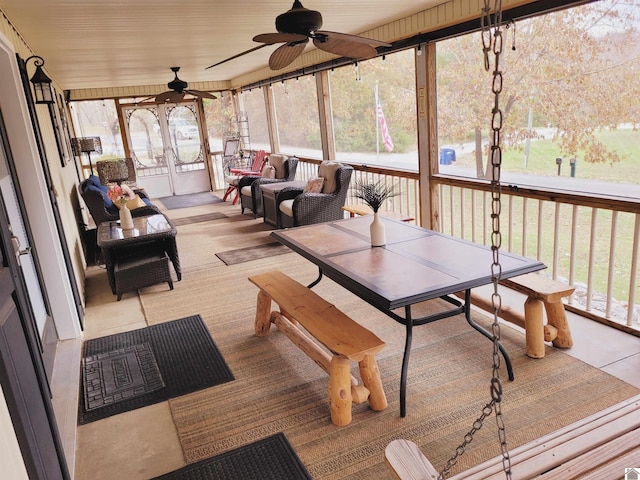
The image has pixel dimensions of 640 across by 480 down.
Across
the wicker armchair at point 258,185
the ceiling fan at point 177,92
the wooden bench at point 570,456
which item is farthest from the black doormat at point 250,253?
the wooden bench at point 570,456

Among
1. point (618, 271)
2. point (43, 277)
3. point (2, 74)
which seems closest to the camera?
point (2, 74)

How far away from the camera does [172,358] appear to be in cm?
326

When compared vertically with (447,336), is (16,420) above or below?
above

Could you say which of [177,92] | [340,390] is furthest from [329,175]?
[340,390]

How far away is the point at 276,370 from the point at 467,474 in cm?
169

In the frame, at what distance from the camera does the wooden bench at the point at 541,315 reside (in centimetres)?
281

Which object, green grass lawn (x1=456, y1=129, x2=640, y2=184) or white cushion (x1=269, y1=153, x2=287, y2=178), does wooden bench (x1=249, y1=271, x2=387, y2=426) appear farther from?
white cushion (x1=269, y1=153, x2=287, y2=178)

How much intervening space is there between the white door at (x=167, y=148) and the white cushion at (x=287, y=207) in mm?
5129

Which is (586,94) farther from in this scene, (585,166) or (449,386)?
(449,386)

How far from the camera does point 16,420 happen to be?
Answer: 1472mm

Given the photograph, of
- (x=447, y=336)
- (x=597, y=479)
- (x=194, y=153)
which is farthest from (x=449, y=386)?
(x=194, y=153)

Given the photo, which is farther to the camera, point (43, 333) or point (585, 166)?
point (585, 166)

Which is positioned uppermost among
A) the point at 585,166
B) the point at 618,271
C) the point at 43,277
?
the point at 585,166

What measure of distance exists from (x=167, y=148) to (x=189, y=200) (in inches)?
57.7
